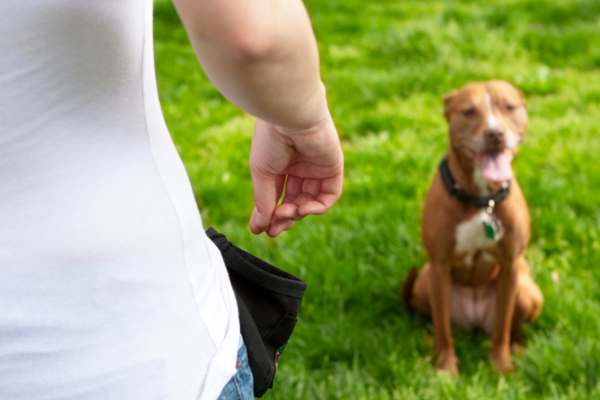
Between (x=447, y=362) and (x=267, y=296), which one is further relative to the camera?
(x=447, y=362)

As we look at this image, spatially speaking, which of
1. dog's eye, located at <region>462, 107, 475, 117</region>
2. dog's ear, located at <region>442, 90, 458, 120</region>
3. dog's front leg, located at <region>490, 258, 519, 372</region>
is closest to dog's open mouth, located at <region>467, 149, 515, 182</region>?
dog's eye, located at <region>462, 107, 475, 117</region>

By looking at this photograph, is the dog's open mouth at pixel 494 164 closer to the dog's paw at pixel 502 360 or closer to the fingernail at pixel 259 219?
the dog's paw at pixel 502 360

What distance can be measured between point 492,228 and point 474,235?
10cm

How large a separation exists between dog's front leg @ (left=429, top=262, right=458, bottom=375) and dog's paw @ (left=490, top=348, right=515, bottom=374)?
186 mm

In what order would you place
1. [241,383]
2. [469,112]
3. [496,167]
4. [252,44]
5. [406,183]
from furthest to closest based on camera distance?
[406,183], [469,112], [496,167], [241,383], [252,44]

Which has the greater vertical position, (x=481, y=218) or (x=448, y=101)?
(x=448, y=101)

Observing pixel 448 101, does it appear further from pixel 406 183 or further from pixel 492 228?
pixel 406 183

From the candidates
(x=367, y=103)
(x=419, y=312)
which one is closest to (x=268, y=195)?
(x=419, y=312)

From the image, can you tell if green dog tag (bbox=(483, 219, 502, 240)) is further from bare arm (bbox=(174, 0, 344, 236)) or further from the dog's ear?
bare arm (bbox=(174, 0, 344, 236))

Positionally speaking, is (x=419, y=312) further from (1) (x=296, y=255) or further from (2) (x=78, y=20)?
(2) (x=78, y=20)

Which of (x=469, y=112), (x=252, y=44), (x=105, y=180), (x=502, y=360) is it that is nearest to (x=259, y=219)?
(x=105, y=180)

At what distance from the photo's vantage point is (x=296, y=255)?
3.19 m

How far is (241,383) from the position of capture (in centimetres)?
92

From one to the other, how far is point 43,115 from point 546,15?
22.3 feet
